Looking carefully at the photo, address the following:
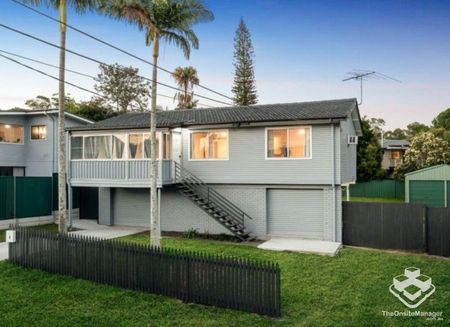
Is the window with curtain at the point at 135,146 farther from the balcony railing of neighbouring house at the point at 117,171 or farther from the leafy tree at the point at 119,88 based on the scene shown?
the leafy tree at the point at 119,88

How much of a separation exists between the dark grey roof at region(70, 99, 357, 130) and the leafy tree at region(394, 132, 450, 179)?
2105 centimetres

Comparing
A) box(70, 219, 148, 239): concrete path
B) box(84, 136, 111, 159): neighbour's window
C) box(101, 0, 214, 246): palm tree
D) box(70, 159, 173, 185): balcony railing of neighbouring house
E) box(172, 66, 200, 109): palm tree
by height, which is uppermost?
box(172, 66, 200, 109): palm tree

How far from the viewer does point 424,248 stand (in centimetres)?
1283

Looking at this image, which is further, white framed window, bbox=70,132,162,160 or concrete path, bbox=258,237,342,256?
white framed window, bbox=70,132,162,160

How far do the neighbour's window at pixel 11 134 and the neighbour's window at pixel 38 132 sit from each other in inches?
31.1

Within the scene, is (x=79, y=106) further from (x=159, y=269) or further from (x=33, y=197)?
(x=159, y=269)

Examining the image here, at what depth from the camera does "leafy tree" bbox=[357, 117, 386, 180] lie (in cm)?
3497

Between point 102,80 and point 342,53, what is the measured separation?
118 ft

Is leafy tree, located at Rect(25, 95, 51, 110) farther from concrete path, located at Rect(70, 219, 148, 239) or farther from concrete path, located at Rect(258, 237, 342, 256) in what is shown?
concrete path, located at Rect(258, 237, 342, 256)

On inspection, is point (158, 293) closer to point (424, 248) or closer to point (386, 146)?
point (424, 248)

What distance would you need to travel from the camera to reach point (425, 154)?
3481 centimetres

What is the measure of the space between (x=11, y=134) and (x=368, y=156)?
101 ft

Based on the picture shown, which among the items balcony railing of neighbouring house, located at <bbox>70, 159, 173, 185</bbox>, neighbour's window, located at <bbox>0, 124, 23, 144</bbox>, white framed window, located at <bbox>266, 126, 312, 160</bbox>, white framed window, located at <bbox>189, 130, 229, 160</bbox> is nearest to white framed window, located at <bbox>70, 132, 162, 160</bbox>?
balcony railing of neighbouring house, located at <bbox>70, 159, 173, 185</bbox>

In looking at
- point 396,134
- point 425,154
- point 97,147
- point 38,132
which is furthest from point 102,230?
point 396,134
